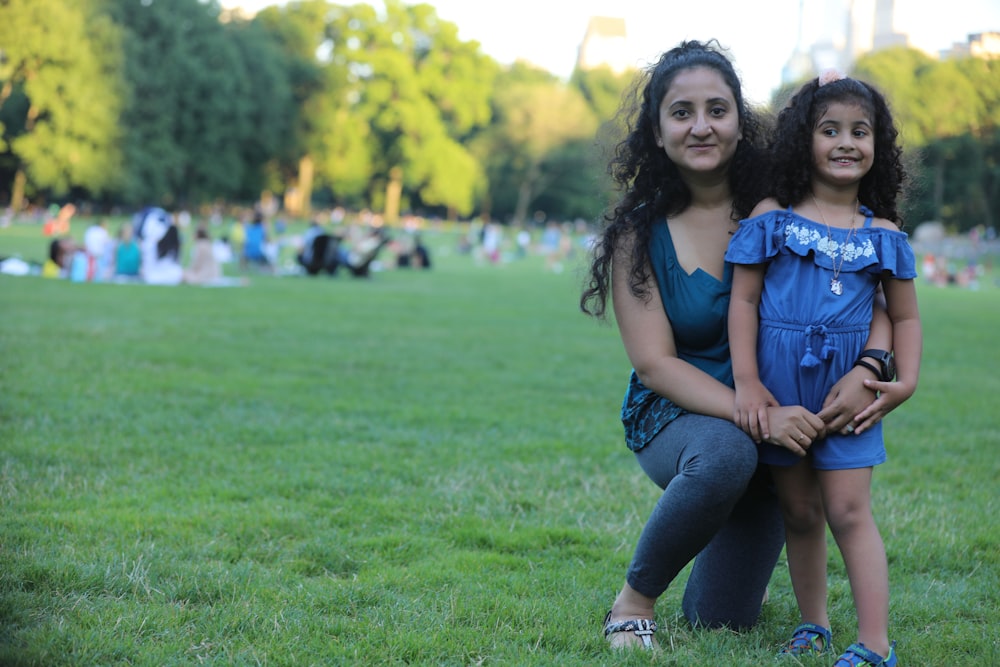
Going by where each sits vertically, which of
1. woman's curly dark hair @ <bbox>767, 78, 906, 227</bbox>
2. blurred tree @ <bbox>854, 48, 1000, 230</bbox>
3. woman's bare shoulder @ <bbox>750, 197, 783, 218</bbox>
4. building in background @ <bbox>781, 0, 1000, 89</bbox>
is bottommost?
woman's bare shoulder @ <bbox>750, 197, 783, 218</bbox>

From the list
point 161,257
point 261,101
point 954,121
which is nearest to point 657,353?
point 161,257

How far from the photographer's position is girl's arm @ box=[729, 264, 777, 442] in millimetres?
3100

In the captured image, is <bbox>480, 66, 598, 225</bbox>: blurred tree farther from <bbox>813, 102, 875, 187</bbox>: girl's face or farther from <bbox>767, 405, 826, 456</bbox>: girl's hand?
<bbox>767, 405, 826, 456</bbox>: girl's hand

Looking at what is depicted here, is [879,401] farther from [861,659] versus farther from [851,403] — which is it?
[861,659]

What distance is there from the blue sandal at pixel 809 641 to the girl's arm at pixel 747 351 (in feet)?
2.31

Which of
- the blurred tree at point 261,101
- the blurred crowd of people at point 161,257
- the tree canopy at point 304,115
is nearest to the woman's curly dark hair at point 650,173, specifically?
the blurred crowd of people at point 161,257

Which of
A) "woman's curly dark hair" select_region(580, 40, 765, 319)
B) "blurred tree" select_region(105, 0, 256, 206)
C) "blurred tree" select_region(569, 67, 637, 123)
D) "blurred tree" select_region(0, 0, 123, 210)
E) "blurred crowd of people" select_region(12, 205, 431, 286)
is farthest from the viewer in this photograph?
"blurred tree" select_region(569, 67, 637, 123)

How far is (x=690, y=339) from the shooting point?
11.2 feet

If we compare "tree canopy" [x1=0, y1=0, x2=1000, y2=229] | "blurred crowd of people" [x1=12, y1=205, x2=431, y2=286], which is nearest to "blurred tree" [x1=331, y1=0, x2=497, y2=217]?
"tree canopy" [x1=0, y1=0, x2=1000, y2=229]

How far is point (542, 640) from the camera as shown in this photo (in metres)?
3.31

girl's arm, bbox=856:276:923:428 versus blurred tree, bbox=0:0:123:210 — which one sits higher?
blurred tree, bbox=0:0:123:210

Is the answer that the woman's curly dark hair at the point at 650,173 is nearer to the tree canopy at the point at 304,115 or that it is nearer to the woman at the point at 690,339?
the woman at the point at 690,339

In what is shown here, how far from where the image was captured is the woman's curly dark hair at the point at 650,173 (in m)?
3.39

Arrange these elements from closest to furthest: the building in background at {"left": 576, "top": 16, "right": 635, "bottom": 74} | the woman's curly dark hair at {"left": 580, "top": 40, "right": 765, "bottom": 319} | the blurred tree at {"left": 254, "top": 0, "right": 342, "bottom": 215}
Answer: the woman's curly dark hair at {"left": 580, "top": 40, "right": 765, "bottom": 319}, the blurred tree at {"left": 254, "top": 0, "right": 342, "bottom": 215}, the building in background at {"left": 576, "top": 16, "right": 635, "bottom": 74}
